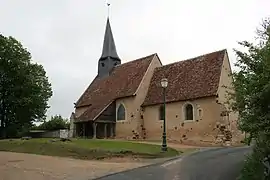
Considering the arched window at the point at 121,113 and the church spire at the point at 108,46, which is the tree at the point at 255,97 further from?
the church spire at the point at 108,46

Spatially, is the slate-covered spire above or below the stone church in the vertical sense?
above

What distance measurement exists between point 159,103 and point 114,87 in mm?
7945

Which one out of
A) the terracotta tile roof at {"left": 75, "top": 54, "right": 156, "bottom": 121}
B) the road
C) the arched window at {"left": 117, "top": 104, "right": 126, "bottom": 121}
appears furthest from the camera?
the terracotta tile roof at {"left": 75, "top": 54, "right": 156, "bottom": 121}

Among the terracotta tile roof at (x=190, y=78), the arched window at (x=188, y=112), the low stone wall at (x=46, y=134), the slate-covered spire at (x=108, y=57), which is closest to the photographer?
the terracotta tile roof at (x=190, y=78)

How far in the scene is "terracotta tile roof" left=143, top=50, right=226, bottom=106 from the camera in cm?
3462

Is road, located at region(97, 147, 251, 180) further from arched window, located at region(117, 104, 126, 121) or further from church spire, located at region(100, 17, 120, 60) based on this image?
church spire, located at region(100, 17, 120, 60)

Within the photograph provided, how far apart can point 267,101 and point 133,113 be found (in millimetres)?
29078

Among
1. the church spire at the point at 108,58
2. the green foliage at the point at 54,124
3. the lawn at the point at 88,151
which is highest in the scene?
the church spire at the point at 108,58

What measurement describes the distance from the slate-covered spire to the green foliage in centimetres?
1234

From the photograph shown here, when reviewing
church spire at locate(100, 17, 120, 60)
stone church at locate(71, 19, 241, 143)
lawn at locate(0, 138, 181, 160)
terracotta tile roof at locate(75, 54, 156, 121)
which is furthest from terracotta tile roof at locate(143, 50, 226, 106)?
lawn at locate(0, 138, 181, 160)

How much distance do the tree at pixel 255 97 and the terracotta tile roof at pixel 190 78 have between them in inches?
779

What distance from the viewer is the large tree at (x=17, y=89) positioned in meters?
46.8

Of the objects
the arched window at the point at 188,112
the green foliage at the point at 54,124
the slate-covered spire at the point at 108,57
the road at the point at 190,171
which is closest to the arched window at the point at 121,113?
the arched window at the point at 188,112

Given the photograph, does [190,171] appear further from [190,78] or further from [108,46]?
[108,46]
